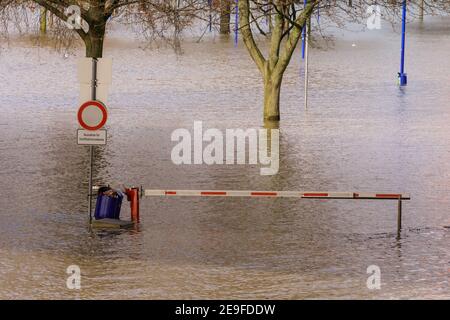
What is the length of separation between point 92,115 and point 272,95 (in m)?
13.4

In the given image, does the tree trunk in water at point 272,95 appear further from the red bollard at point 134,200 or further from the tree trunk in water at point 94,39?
the red bollard at point 134,200

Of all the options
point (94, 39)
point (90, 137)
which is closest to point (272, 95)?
point (94, 39)

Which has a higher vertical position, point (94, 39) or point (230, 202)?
point (94, 39)

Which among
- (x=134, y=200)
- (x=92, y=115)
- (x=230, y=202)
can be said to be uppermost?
(x=92, y=115)

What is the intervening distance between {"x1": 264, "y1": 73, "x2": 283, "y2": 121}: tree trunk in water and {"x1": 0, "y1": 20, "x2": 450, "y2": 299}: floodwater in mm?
499

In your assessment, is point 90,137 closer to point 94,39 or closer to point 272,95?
point 94,39

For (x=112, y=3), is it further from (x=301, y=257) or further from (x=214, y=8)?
(x=301, y=257)

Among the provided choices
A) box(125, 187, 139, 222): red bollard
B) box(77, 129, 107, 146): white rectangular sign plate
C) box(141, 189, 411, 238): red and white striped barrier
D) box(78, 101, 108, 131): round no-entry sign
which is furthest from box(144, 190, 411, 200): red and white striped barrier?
box(78, 101, 108, 131): round no-entry sign

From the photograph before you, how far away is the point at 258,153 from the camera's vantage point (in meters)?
23.2

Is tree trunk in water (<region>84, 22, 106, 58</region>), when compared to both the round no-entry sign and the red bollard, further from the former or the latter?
the red bollard

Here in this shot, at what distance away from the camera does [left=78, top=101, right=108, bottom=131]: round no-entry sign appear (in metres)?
15.5

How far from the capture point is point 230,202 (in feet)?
57.5

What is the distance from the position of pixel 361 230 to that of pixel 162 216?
8.37ft

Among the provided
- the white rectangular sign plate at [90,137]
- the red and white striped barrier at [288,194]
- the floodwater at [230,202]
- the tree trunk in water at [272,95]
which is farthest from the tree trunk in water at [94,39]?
the red and white striped barrier at [288,194]
